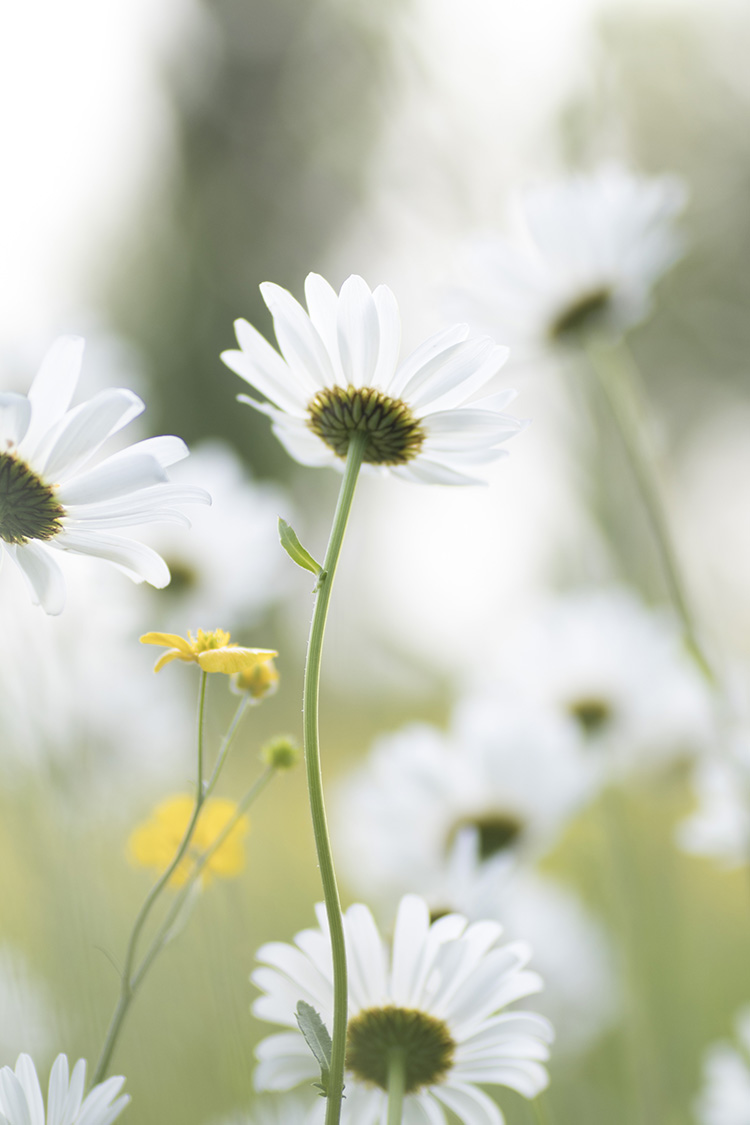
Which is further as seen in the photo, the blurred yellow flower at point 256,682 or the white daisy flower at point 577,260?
the white daisy flower at point 577,260

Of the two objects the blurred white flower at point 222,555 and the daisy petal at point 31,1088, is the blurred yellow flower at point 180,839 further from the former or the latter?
the blurred white flower at point 222,555

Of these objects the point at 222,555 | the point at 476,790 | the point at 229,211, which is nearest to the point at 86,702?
the point at 222,555

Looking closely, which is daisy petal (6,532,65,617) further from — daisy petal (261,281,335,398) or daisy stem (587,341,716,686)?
daisy stem (587,341,716,686)

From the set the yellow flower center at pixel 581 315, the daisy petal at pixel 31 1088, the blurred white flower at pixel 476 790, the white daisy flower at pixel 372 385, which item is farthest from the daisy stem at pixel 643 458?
the daisy petal at pixel 31 1088

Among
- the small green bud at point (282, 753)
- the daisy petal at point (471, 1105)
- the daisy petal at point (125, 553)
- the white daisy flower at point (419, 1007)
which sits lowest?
the daisy petal at point (471, 1105)

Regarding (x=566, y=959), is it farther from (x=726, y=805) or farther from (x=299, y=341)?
(x=299, y=341)

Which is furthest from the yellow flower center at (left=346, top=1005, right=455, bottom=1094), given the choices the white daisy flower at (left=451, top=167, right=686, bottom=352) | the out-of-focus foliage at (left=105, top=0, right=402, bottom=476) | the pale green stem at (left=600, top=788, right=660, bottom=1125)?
the out-of-focus foliage at (left=105, top=0, right=402, bottom=476)

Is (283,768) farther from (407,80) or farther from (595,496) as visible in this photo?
(407,80)
